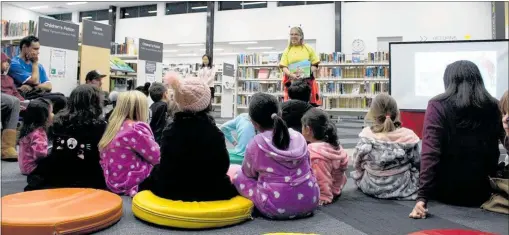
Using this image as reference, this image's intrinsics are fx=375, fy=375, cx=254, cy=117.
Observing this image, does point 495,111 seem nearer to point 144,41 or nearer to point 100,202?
point 100,202

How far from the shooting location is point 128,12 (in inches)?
545

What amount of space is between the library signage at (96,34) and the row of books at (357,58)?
4.77 meters

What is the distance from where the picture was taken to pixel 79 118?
2.15m

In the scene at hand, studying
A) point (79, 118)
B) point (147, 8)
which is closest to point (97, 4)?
point (147, 8)

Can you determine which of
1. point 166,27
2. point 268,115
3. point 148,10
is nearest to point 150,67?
point 268,115

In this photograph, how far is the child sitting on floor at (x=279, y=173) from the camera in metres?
1.84

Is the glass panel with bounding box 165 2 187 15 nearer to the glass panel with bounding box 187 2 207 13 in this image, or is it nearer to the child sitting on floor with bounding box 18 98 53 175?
the glass panel with bounding box 187 2 207 13

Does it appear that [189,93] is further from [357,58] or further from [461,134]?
[357,58]

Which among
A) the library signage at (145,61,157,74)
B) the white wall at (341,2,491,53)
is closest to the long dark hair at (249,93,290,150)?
the library signage at (145,61,157,74)

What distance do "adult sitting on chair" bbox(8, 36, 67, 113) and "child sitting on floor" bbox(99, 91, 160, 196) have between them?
1.91 meters

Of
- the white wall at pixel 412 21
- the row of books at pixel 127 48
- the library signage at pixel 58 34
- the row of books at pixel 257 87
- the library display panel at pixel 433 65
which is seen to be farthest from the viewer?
the white wall at pixel 412 21

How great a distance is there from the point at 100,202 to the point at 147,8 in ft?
42.3

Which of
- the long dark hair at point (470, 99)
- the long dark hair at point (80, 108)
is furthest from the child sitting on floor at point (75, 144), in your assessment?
the long dark hair at point (470, 99)

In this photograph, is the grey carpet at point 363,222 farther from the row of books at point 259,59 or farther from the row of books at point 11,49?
the row of books at point 259,59
